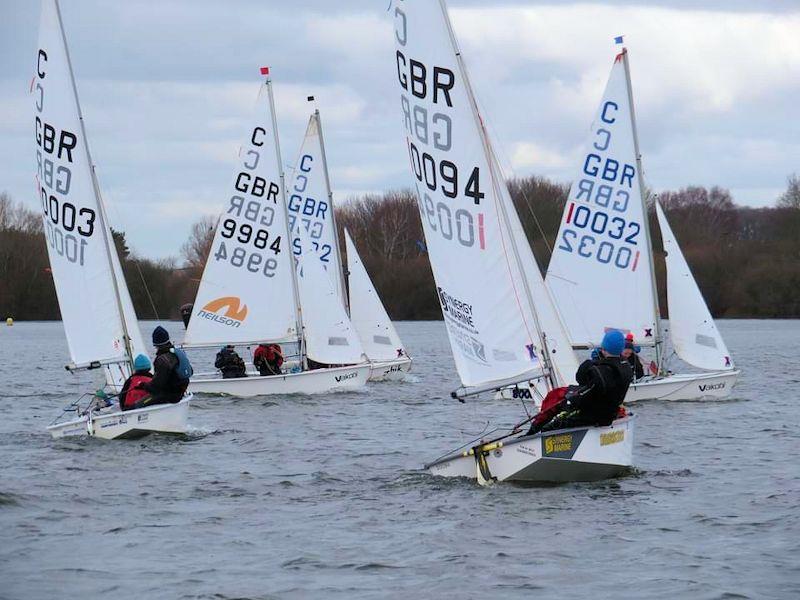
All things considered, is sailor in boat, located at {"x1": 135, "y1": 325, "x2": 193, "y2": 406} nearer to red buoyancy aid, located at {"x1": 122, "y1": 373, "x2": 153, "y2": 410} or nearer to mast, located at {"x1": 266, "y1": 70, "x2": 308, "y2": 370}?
red buoyancy aid, located at {"x1": 122, "y1": 373, "x2": 153, "y2": 410}

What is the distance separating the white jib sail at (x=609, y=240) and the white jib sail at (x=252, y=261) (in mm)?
5003

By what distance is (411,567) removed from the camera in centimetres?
927

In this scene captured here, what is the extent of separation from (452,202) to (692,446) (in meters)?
4.76

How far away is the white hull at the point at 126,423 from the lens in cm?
1491

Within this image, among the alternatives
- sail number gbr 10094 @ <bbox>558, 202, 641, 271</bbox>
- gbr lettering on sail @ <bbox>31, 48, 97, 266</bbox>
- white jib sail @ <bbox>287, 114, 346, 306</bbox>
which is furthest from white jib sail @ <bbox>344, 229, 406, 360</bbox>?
gbr lettering on sail @ <bbox>31, 48, 97, 266</bbox>

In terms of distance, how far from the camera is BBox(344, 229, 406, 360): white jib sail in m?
26.2

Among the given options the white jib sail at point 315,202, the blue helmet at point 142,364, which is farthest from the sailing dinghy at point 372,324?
the blue helmet at point 142,364

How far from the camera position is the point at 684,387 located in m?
19.4

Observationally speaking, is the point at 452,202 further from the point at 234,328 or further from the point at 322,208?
the point at 322,208

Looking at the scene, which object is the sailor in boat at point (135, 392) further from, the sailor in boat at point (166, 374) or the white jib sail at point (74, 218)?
the white jib sail at point (74, 218)

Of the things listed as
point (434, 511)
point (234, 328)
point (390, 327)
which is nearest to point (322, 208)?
point (390, 327)

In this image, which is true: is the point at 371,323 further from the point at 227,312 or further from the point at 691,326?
the point at 691,326

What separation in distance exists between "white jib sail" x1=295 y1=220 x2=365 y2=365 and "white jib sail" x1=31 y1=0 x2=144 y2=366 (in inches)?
218

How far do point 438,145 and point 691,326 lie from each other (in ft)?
29.4
